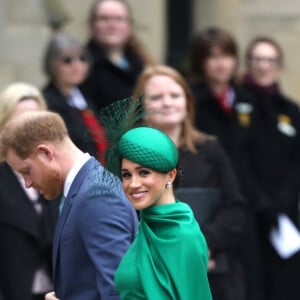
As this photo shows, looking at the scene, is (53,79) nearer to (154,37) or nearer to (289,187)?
(289,187)

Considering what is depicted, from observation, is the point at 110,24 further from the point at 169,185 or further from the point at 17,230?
the point at 169,185

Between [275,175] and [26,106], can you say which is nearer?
[26,106]

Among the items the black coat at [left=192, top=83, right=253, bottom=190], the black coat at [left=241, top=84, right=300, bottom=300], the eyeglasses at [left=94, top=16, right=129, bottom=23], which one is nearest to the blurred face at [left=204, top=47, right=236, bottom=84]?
the black coat at [left=192, top=83, right=253, bottom=190]

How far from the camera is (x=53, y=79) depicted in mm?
8133

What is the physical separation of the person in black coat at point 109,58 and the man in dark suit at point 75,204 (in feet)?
11.2

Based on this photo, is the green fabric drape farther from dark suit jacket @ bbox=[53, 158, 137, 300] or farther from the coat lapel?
the coat lapel

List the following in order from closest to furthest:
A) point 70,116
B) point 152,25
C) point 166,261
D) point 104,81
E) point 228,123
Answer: point 166,261 < point 70,116 < point 228,123 < point 104,81 < point 152,25

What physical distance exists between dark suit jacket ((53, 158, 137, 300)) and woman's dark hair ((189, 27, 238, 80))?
3628 millimetres

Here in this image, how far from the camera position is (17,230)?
22.7 ft

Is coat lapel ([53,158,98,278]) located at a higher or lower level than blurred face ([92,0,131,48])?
higher

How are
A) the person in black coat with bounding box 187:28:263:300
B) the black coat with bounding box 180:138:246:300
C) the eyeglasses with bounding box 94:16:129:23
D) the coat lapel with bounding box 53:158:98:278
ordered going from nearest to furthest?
the coat lapel with bounding box 53:158:98:278, the black coat with bounding box 180:138:246:300, the person in black coat with bounding box 187:28:263:300, the eyeglasses with bounding box 94:16:129:23

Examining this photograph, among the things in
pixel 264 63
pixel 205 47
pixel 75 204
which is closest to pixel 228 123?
pixel 205 47

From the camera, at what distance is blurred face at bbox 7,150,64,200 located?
492cm

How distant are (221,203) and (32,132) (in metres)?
2.47
